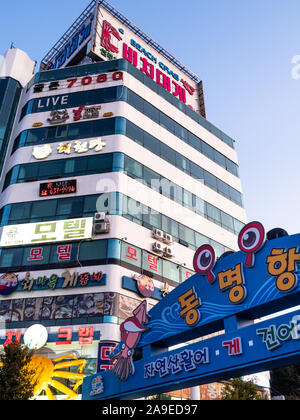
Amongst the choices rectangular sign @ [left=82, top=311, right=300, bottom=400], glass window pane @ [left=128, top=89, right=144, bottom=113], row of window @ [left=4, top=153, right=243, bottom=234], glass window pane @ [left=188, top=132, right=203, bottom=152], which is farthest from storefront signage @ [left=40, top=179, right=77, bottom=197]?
rectangular sign @ [left=82, top=311, right=300, bottom=400]

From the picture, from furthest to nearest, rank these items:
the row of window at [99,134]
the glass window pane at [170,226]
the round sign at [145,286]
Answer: the row of window at [99,134]
the glass window pane at [170,226]
the round sign at [145,286]

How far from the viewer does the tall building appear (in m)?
30.3

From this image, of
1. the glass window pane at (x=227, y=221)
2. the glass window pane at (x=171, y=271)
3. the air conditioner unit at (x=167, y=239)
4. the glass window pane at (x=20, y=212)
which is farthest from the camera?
the glass window pane at (x=227, y=221)

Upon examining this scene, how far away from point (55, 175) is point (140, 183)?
24.5 ft

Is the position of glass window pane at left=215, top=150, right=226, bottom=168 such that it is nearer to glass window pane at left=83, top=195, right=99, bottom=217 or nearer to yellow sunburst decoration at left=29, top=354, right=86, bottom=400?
glass window pane at left=83, top=195, right=99, bottom=217

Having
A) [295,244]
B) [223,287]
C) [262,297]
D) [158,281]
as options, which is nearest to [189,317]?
[223,287]

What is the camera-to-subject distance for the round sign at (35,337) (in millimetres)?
28500

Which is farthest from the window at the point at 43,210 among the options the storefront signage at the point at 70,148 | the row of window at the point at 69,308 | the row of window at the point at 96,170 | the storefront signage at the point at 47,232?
the row of window at the point at 69,308

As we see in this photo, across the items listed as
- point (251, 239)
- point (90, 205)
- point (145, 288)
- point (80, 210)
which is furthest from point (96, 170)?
point (251, 239)

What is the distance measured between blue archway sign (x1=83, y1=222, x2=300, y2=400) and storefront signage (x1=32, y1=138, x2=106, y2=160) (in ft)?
71.0

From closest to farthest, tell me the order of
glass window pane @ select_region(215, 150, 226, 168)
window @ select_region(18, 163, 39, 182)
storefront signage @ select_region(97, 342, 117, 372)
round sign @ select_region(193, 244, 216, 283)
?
round sign @ select_region(193, 244, 216, 283)
storefront signage @ select_region(97, 342, 117, 372)
window @ select_region(18, 163, 39, 182)
glass window pane @ select_region(215, 150, 226, 168)

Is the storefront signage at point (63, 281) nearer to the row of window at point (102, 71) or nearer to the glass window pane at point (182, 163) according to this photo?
the glass window pane at point (182, 163)

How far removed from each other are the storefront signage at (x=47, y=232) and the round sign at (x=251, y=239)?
64.0 ft

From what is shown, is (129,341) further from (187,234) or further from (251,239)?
(187,234)
